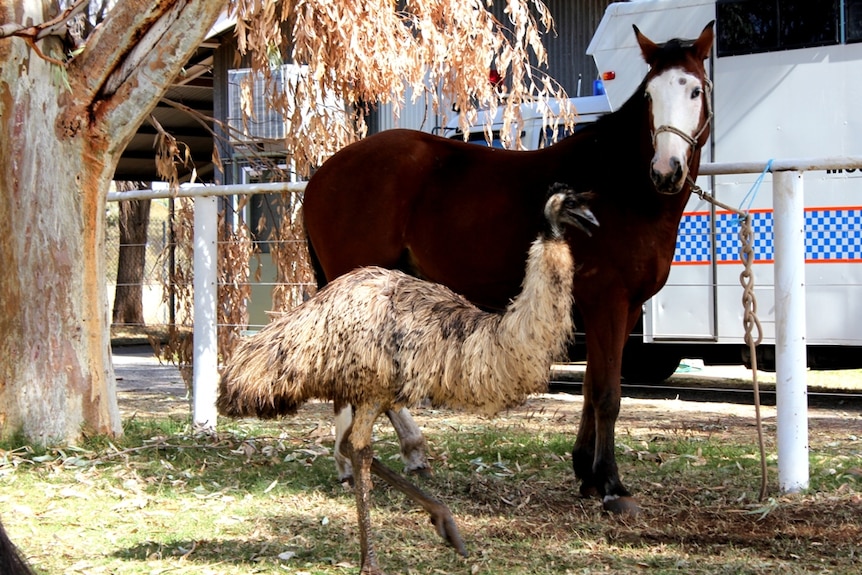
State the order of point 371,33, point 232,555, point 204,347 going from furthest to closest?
point 371,33 < point 204,347 < point 232,555

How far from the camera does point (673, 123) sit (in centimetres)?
525

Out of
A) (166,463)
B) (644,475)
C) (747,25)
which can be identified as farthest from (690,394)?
(166,463)

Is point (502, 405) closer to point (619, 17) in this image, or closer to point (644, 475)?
point (644, 475)

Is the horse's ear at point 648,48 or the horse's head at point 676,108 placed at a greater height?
the horse's ear at point 648,48

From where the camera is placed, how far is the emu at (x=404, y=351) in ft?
13.1

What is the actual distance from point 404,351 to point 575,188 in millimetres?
1903

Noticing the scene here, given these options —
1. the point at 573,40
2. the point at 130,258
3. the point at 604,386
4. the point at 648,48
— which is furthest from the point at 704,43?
the point at 130,258

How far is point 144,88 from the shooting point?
655 centimetres

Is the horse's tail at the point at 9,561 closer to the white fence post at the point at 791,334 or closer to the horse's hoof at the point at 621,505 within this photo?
the horse's hoof at the point at 621,505

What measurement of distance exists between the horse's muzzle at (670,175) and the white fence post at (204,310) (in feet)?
12.1

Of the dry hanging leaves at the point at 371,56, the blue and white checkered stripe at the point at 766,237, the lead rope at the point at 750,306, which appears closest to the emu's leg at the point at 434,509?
the lead rope at the point at 750,306

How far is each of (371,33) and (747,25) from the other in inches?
137

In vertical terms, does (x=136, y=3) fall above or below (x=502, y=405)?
above

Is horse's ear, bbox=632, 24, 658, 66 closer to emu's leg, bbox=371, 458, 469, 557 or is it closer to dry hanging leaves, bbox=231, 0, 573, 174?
emu's leg, bbox=371, 458, 469, 557
